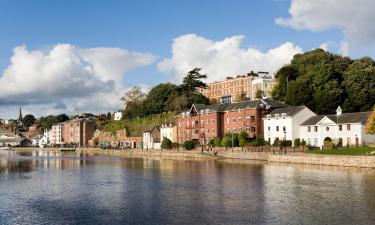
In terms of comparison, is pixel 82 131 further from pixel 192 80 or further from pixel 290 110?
pixel 290 110

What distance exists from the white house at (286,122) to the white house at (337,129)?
1150 mm

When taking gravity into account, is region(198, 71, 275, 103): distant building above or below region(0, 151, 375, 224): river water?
above

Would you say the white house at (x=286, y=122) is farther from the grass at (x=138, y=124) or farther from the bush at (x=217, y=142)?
the grass at (x=138, y=124)

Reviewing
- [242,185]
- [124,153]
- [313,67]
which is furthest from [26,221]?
[124,153]

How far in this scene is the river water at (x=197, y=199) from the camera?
86.9 feet

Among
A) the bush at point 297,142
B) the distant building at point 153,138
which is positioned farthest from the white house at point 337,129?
the distant building at point 153,138

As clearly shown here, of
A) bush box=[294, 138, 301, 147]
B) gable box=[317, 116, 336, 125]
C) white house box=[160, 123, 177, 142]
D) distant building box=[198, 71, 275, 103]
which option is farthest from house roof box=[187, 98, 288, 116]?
distant building box=[198, 71, 275, 103]

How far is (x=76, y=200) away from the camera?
1312 inches

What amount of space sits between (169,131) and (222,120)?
23.3 metres

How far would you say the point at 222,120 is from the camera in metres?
94.7

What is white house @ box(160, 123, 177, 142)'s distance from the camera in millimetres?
111981

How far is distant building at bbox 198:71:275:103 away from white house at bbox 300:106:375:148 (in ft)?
149

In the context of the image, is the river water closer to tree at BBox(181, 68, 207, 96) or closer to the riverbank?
the riverbank

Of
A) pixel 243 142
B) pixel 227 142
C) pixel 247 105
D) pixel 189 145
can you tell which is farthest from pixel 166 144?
pixel 243 142
